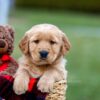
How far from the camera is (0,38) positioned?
18.9 ft

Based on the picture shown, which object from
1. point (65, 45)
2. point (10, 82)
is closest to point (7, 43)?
point (10, 82)

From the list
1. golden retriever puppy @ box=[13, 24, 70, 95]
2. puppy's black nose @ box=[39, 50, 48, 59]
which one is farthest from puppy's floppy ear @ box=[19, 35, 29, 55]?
puppy's black nose @ box=[39, 50, 48, 59]

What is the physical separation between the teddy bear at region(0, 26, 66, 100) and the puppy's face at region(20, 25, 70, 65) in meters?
0.19

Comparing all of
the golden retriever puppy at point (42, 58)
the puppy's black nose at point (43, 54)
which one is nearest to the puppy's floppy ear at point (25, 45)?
the golden retriever puppy at point (42, 58)

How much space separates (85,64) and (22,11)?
24.8 metres

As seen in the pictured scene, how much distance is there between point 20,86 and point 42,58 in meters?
0.25

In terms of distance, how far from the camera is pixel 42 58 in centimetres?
544

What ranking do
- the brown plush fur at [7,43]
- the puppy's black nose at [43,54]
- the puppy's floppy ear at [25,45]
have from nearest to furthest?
1. the puppy's black nose at [43,54]
2. the puppy's floppy ear at [25,45]
3. the brown plush fur at [7,43]

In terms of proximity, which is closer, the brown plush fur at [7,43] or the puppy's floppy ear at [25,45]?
the puppy's floppy ear at [25,45]

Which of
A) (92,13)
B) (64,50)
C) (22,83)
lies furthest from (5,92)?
(92,13)

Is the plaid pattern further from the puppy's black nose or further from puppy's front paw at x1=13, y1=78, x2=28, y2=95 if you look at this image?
the puppy's black nose

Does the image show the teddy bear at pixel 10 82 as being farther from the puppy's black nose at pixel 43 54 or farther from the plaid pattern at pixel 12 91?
the puppy's black nose at pixel 43 54

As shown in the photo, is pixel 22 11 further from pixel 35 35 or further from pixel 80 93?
pixel 35 35

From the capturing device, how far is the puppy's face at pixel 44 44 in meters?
5.45
